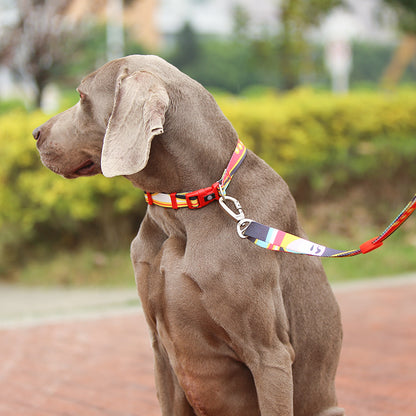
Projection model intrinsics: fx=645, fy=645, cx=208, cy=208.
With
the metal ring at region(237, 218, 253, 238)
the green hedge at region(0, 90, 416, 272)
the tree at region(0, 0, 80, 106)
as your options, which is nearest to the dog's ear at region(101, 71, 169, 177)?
the metal ring at region(237, 218, 253, 238)

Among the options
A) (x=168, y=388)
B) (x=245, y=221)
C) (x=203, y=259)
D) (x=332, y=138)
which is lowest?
(x=332, y=138)

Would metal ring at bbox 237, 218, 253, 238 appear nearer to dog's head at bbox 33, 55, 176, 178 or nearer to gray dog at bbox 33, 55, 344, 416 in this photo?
gray dog at bbox 33, 55, 344, 416

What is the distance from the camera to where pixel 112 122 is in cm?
214

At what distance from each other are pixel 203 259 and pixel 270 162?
271 inches

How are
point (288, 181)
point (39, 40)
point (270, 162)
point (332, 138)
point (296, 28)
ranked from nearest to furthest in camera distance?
point (270, 162), point (288, 181), point (332, 138), point (296, 28), point (39, 40)

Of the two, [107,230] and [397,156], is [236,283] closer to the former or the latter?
[107,230]

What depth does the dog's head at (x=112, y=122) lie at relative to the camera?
209 cm

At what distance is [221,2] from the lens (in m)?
35.6

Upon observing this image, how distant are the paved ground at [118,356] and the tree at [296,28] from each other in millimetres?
7301

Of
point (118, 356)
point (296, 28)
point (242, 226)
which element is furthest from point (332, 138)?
point (242, 226)

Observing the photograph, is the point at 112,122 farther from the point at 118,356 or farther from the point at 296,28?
the point at 296,28

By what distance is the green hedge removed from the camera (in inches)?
322

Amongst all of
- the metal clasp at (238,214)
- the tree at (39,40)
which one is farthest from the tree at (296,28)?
the metal clasp at (238,214)

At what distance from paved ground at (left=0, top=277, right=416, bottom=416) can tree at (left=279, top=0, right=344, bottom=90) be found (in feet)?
24.0
